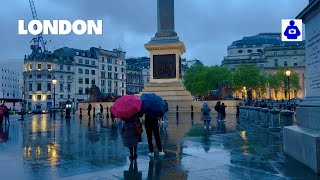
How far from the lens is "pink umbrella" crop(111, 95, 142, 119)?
10203mm

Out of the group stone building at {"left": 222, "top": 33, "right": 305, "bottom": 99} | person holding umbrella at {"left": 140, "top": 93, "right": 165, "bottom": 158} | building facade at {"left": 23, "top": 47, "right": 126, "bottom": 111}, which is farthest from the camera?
stone building at {"left": 222, "top": 33, "right": 305, "bottom": 99}

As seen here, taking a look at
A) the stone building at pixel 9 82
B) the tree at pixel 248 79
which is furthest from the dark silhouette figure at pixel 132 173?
the stone building at pixel 9 82

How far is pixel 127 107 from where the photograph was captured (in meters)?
10.2

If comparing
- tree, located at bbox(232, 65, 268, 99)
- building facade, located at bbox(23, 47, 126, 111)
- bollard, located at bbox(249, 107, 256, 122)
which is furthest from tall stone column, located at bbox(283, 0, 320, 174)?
building facade, located at bbox(23, 47, 126, 111)

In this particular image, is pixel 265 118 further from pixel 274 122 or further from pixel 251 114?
pixel 251 114

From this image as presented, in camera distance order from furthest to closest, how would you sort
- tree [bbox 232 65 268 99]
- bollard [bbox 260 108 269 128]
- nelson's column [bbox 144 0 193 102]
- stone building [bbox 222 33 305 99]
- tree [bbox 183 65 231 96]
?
stone building [bbox 222 33 305 99] < tree [bbox 232 65 268 99] < tree [bbox 183 65 231 96] < nelson's column [bbox 144 0 193 102] < bollard [bbox 260 108 269 128]

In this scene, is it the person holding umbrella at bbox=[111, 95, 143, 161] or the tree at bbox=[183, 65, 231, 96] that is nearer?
the person holding umbrella at bbox=[111, 95, 143, 161]

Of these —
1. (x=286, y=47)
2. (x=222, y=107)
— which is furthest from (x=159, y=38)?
(x=286, y=47)

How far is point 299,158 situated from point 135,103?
4701mm

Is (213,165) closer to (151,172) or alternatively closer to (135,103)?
(151,172)

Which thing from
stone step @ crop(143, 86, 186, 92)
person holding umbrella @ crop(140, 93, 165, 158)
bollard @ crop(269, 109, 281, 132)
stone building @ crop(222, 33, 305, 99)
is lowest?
bollard @ crop(269, 109, 281, 132)

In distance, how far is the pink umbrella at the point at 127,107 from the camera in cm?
1020

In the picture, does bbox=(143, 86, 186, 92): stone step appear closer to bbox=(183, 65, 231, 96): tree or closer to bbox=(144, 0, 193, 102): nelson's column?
bbox=(144, 0, 193, 102): nelson's column

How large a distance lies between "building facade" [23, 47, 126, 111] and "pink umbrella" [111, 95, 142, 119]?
9762 centimetres
